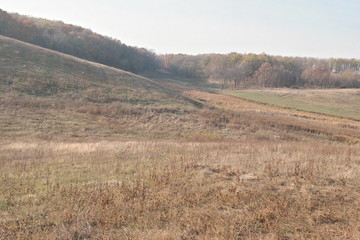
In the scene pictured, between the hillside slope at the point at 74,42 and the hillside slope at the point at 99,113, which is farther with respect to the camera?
the hillside slope at the point at 74,42

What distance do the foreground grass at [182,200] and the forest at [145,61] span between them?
94.5m

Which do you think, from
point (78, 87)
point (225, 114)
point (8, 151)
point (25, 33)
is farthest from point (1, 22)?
point (8, 151)

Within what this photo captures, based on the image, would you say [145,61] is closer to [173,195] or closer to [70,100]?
[70,100]

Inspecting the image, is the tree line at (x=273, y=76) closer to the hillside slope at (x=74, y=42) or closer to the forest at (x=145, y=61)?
the forest at (x=145, y=61)

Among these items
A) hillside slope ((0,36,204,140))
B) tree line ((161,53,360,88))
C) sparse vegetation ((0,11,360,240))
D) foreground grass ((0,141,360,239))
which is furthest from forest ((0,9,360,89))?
foreground grass ((0,141,360,239))

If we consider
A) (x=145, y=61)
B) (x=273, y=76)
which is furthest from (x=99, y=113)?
(x=145, y=61)

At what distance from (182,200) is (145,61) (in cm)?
14157

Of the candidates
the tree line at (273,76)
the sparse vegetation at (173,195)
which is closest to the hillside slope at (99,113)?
the sparse vegetation at (173,195)

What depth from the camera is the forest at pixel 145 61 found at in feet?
315

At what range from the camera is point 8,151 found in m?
13.1

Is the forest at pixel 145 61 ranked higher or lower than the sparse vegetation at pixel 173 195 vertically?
higher

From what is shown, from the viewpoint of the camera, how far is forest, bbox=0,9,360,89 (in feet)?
315

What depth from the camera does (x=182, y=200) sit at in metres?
6.37

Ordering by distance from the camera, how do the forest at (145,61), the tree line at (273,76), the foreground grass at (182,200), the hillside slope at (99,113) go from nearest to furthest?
1. the foreground grass at (182,200)
2. the hillside slope at (99,113)
3. the forest at (145,61)
4. the tree line at (273,76)
